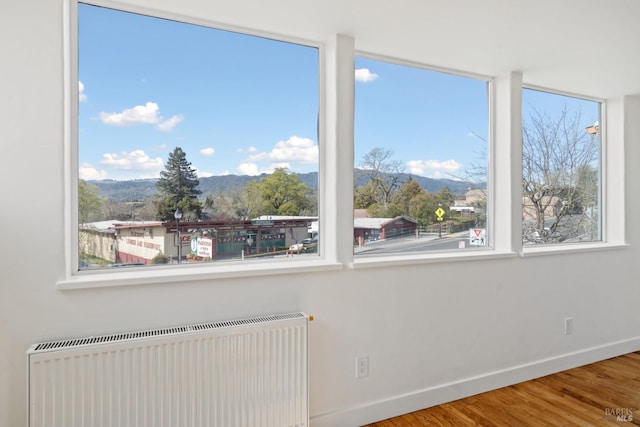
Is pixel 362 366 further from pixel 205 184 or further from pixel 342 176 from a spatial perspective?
pixel 205 184

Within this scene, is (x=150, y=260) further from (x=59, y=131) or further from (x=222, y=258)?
(x=59, y=131)

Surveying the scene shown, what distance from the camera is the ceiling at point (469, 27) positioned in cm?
195

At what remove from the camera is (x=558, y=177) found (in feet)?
11.4

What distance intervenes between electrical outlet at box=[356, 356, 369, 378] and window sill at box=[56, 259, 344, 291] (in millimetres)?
598

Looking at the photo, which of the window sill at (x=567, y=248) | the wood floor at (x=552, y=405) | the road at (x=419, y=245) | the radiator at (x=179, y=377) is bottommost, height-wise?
the wood floor at (x=552, y=405)

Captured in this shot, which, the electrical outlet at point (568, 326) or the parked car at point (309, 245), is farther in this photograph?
the electrical outlet at point (568, 326)

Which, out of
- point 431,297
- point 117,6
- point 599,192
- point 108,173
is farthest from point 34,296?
point 599,192

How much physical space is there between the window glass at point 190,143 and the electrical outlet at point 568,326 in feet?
7.60

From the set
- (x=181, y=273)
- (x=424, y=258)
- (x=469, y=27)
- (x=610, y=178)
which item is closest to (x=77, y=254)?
(x=181, y=273)

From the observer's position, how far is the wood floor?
7.82 feet

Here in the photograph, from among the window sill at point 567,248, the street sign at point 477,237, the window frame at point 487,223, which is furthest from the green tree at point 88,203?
the window sill at point 567,248

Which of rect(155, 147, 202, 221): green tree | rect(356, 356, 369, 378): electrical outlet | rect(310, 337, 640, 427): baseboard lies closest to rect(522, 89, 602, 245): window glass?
rect(310, 337, 640, 427): baseboard

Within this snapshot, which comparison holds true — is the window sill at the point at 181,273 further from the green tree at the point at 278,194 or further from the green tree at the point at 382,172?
the green tree at the point at 382,172

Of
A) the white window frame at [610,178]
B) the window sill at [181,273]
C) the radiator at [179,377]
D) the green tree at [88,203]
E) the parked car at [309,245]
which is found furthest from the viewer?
the white window frame at [610,178]
